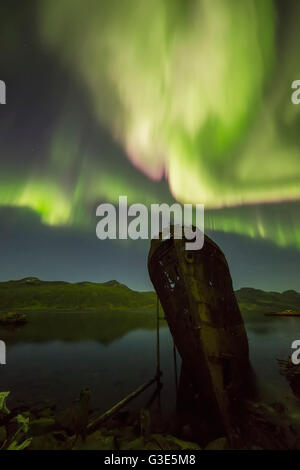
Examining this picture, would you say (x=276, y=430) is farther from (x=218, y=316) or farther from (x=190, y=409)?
(x=218, y=316)

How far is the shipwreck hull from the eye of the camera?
996 centimetres

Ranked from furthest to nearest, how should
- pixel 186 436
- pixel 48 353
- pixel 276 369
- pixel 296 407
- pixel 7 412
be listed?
1. pixel 48 353
2. pixel 276 369
3. pixel 296 407
4. pixel 7 412
5. pixel 186 436

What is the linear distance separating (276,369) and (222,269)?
18790 mm

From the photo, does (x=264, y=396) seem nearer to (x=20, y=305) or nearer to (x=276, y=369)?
(x=276, y=369)

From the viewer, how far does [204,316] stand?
35.3 feet

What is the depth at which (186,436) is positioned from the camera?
1013 centimetres

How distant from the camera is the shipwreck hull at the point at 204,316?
9961mm

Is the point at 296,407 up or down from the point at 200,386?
down

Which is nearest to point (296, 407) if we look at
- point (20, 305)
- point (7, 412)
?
point (7, 412)
